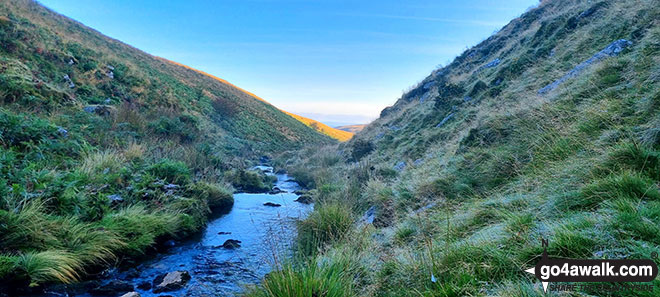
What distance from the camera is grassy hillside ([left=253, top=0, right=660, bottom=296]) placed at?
2467 mm

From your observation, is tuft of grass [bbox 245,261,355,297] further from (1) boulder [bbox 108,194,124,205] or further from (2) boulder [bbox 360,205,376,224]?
(1) boulder [bbox 108,194,124,205]

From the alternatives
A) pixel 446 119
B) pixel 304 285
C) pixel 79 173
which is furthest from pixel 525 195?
pixel 79 173

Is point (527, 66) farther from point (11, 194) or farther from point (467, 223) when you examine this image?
point (11, 194)

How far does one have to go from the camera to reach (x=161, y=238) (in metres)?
6.66

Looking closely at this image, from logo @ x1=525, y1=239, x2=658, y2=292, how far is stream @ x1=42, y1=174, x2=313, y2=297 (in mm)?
2322

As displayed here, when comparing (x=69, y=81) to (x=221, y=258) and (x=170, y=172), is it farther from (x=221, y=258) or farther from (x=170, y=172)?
(x=221, y=258)

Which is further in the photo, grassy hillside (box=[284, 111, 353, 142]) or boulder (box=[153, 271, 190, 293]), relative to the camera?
grassy hillside (box=[284, 111, 353, 142])

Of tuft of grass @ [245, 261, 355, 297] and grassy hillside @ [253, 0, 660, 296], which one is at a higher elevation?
grassy hillside @ [253, 0, 660, 296]

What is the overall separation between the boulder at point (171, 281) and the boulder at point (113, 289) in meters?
0.37

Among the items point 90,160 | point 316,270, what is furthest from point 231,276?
point 90,160

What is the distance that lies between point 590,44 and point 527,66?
7.89ft

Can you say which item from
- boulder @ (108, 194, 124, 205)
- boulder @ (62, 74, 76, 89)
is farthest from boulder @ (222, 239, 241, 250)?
boulder @ (62, 74, 76, 89)

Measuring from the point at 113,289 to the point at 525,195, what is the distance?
Result: 615 centimetres

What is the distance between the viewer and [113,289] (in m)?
4.55
